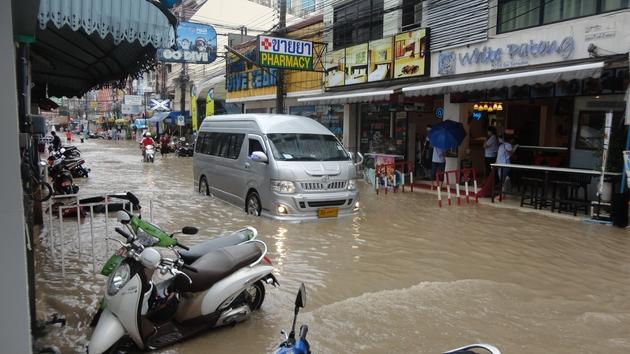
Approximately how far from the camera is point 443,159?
14531mm

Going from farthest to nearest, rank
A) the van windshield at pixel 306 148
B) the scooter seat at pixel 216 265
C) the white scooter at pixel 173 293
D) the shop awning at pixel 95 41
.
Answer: the van windshield at pixel 306 148
the scooter seat at pixel 216 265
the shop awning at pixel 95 41
the white scooter at pixel 173 293

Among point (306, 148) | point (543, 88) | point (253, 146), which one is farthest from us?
point (543, 88)

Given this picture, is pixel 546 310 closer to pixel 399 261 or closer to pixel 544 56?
pixel 399 261

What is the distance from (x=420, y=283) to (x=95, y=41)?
201 inches

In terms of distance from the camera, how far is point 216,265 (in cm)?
438

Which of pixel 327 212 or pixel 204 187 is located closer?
pixel 327 212

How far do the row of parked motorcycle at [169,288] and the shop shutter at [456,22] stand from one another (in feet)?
35.1

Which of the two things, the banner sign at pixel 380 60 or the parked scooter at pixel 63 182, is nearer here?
the parked scooter at pixel 63 182

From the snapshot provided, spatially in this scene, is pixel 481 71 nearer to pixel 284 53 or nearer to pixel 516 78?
pixel 516 78

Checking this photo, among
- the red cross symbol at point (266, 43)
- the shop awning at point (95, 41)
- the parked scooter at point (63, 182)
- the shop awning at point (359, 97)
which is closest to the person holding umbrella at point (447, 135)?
the shop awning at point (359, 97)

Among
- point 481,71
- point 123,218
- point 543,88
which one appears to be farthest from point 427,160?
point 123,218

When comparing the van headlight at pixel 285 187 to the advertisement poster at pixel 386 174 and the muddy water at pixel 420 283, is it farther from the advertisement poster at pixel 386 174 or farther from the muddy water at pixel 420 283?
the advertisement poster at pixel 386 174

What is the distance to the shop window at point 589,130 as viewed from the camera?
37.4 feet

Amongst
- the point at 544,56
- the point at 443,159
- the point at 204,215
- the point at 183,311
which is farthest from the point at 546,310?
the point at 443,159
